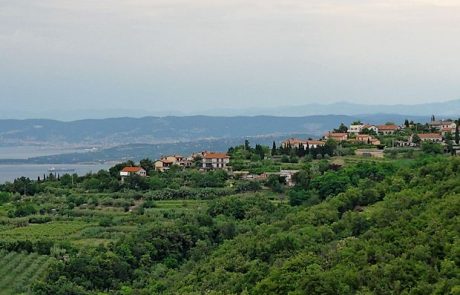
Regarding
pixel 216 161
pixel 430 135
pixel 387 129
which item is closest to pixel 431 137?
pixel 430 135

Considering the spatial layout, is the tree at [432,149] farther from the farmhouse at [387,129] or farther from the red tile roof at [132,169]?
the red tile roof at [132,169]

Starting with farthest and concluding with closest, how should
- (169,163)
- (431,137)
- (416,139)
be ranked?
(169,163) < (431,137) < (416,139)

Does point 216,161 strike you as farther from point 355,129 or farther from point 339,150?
point 355,129

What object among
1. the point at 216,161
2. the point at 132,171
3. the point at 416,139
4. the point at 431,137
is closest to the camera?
the point at 132,171

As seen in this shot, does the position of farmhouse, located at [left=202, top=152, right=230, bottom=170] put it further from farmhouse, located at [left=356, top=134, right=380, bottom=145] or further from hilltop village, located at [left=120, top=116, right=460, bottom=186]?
farmhouse, located at [left=356, top=134, right=380, bottom=145]

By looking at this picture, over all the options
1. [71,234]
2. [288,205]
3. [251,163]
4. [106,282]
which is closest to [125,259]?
[106,282]

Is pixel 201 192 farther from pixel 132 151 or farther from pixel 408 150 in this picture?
pixel 132 151

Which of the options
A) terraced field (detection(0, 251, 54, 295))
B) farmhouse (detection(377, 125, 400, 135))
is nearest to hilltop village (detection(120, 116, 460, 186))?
farmhouse (detection(377, 125, 400, 135))
